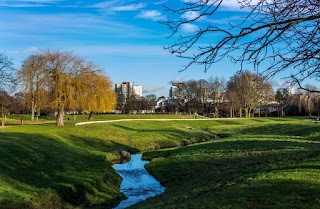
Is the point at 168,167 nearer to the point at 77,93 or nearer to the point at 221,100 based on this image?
the point at 77,93

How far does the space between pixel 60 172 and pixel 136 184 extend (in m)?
4.54

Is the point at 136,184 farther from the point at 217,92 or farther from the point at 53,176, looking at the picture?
the point at 217,92

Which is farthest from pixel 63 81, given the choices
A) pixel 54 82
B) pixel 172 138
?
pixel 172 138

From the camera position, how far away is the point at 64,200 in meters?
16.9

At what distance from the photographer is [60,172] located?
2117cm

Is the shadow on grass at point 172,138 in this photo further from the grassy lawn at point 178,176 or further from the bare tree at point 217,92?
the bare tree at point 217,92

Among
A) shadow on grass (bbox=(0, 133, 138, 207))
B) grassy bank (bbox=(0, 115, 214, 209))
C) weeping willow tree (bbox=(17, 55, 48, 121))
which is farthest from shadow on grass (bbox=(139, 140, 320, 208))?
weeping willow tree (bbox=(17, 55, 48, 121))

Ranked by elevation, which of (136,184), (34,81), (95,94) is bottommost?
(136,184)

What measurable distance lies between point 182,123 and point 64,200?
174ft

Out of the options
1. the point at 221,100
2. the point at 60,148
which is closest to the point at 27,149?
the point at 60,148

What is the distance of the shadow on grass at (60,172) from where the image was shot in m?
17.6

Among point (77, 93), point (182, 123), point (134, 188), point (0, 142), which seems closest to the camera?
point (134, 188)

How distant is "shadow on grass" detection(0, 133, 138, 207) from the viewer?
57.9 feet

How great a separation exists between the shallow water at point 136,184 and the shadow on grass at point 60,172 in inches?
21.0
